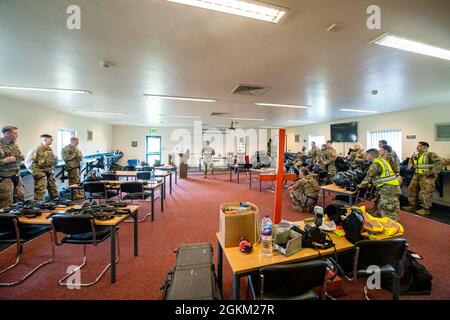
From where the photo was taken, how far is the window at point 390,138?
663cm

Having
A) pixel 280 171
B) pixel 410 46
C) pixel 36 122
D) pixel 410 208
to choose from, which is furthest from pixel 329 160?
pixel 36 122

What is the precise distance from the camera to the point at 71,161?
17.9 ft

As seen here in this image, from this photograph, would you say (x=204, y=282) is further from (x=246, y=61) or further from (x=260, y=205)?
(x=260, y=205)

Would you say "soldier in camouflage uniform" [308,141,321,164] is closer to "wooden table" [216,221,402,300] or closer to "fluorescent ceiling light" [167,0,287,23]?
"wooden table" [216,221,402,300]

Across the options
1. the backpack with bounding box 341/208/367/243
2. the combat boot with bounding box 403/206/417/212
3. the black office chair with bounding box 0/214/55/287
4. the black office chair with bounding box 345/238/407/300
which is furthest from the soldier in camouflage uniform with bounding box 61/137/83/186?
the combat boot with bounding box 403/206/417/212

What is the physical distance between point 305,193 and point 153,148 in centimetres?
1068

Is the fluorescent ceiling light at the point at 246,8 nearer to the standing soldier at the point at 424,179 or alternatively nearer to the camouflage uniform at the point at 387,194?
the camouflage uniform at the point at 387,194

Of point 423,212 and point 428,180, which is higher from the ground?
point 428,180

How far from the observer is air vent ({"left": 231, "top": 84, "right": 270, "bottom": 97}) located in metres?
3.87

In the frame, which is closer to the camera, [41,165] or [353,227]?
[353,227]

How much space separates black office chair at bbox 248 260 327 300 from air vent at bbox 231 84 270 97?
3409 mm

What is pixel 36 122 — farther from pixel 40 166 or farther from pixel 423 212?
pixel 423 212

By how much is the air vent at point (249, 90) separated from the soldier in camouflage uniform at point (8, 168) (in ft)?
15.2

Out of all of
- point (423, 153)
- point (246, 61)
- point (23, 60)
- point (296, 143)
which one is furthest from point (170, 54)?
point (296, 143)
